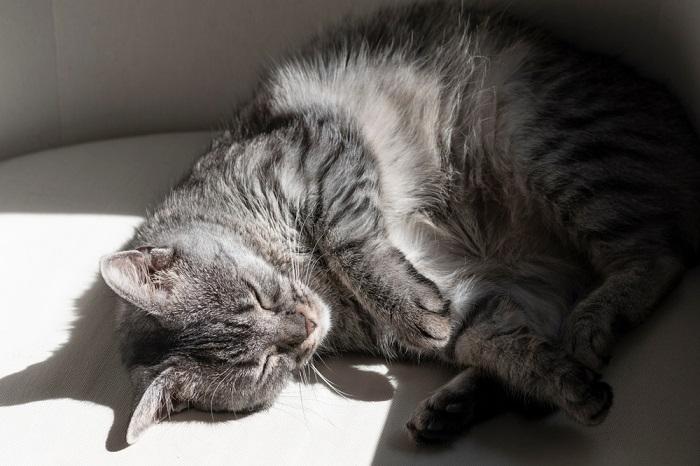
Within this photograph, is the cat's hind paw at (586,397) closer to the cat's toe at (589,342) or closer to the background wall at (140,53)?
the cat's toe at (589,342)

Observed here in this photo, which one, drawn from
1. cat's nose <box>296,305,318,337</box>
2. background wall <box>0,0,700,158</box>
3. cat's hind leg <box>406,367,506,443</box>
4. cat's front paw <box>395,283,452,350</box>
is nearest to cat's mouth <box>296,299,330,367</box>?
cat's nose <box>296,305,318,337</box>

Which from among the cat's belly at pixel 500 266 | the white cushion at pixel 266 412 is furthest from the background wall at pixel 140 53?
the cat's belly at pixel 500 266

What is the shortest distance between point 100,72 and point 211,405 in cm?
110

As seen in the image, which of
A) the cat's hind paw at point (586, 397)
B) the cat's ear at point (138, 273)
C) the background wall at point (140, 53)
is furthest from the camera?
the background wall at point (140, 53)

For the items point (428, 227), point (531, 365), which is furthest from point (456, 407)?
point (428, 227)

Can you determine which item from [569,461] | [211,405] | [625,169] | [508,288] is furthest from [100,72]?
[569,461]

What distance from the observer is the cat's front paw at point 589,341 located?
1.44m

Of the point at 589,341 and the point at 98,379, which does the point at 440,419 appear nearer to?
the point at 589,341

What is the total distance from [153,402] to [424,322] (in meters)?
0.54

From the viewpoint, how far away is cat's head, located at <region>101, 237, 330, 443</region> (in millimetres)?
1468

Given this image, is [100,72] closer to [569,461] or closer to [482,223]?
[482,223]

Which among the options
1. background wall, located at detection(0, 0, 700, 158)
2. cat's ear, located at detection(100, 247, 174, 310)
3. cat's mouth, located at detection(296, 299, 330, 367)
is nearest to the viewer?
cat's ear, located at detection(100, 247, 174, 310)

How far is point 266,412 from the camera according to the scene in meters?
1.47

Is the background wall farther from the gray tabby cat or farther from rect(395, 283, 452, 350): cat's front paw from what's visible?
rect(395, 283, 452, 350): cat's front paw
